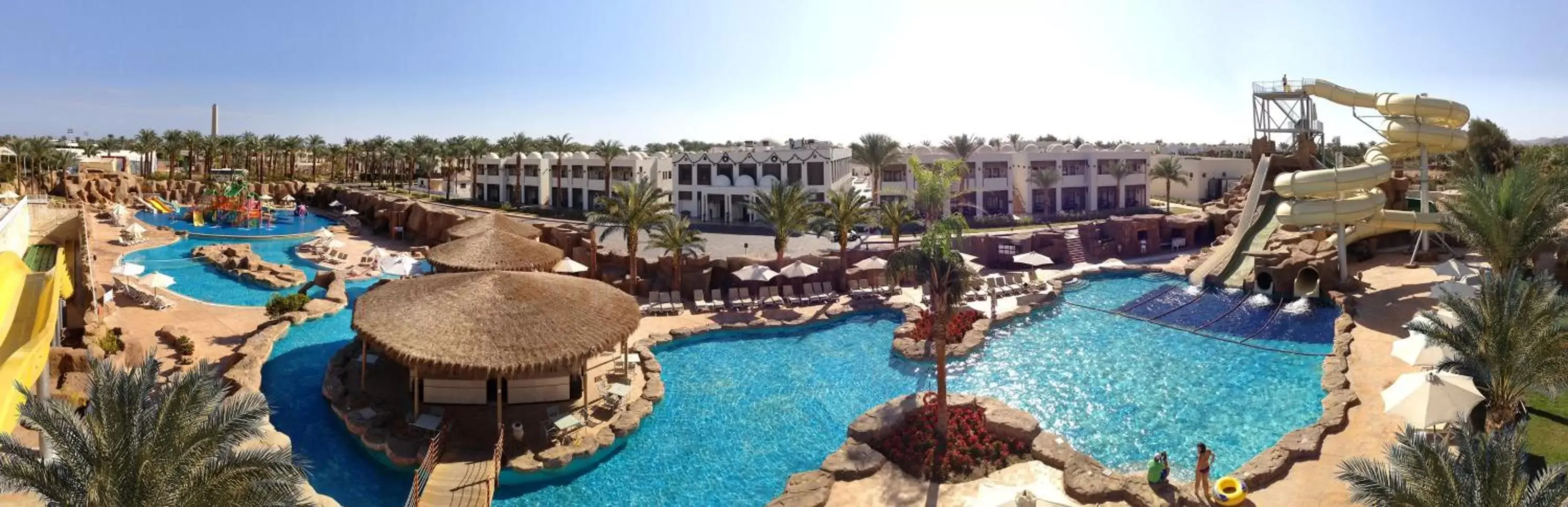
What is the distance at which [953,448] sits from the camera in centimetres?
1603

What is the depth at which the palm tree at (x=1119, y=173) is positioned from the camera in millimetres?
58438

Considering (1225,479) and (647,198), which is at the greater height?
(647,198)

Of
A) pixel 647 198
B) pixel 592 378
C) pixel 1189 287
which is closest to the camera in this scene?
pixel 592 378

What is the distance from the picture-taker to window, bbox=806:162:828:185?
51688 mm

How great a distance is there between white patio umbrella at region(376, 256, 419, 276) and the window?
25.4 metres

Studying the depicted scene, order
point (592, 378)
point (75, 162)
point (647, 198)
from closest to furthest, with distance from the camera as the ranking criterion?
1. point (592, 378)
2. point (647, 198)
3. point (75, 162)

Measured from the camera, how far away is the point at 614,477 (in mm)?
15906

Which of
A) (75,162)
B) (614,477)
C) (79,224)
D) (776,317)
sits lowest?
(614,477)

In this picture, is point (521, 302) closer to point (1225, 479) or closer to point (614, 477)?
point (614, 477)

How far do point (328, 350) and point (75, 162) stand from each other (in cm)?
7647

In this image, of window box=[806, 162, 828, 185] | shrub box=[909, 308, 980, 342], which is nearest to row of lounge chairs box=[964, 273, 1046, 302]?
shrub box=[909, 308, 980, 342]

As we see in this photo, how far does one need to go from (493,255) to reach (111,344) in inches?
Answer: 400

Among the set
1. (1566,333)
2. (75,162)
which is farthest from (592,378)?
(75,162)

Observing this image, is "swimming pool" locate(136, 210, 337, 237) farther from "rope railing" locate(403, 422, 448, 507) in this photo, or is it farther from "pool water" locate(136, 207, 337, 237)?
"rope railing" locate(403, 422, 448, 507)
